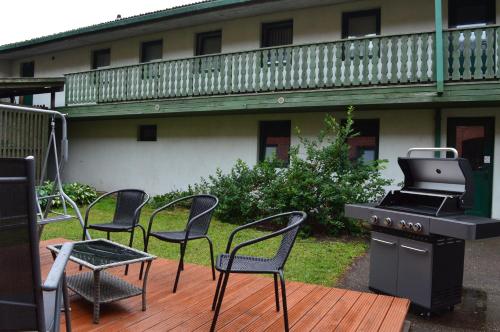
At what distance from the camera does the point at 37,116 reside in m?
14.1

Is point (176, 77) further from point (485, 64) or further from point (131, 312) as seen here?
point (131, 312)

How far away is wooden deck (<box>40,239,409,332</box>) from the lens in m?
3.25

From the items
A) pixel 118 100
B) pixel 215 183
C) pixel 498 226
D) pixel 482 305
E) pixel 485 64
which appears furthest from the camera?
pixel 118 100

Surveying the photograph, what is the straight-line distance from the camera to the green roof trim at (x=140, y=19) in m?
12.1

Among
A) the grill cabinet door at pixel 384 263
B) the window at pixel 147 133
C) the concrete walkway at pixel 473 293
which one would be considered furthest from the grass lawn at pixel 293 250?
the window at pixel 147 133

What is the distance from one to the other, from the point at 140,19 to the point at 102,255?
11710 mm

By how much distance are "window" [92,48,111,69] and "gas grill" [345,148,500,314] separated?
566 inches

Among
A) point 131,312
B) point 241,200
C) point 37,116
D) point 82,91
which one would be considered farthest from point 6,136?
point 131,312

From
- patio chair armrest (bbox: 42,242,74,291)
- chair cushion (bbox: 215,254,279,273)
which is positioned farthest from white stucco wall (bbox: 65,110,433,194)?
patio chair armrest (bbox: 42,242,74,291)

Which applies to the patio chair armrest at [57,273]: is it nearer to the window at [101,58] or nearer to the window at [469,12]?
the window at [469,12]

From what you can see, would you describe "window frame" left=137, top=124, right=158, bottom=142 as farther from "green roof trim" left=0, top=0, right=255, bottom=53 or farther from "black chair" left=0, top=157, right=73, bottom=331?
"black chair" left=0, top=157, right=73, bottom=331

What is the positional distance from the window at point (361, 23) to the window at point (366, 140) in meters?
2.42

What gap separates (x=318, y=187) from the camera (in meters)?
8.30

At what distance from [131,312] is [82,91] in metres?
12.7
